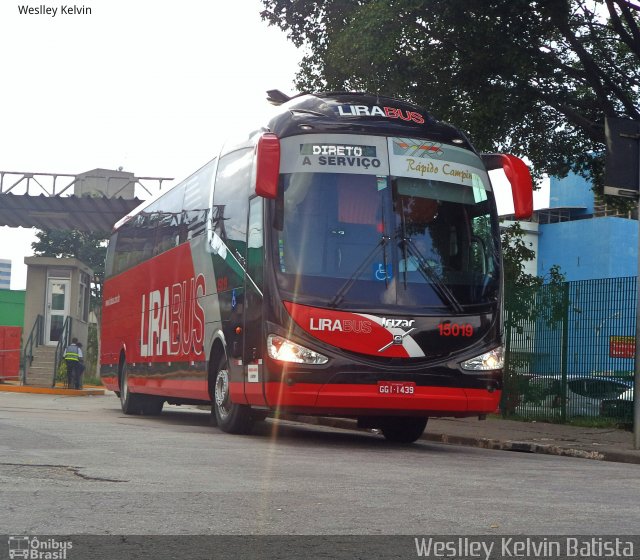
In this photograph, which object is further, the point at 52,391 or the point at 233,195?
the point at 52,391

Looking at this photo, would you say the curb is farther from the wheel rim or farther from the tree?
the wheel rim

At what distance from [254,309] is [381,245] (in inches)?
62.9

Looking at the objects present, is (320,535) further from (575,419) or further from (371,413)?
(575,419)

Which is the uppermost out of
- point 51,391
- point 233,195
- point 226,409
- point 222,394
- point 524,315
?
point 233,195

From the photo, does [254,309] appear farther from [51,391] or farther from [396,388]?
[51,391]

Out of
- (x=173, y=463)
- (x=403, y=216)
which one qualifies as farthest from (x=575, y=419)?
(x=173, y=463)

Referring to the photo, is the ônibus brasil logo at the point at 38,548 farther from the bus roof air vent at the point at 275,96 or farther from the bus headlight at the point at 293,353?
the bus roof air vent at the point at 275,96

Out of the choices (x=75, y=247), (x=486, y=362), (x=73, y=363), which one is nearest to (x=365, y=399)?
(x=486, y=362)

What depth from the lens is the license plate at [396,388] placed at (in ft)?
37.9

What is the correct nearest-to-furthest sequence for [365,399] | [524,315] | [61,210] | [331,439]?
[365,399] < [331,439] < [524,315] < [61,210]

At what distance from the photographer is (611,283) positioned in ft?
55.4

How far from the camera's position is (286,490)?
7270mm

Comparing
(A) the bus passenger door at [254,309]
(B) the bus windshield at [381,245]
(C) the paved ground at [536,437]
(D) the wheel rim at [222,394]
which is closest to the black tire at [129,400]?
(C) the paved ground at [536,437]

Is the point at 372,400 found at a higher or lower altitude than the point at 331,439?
higher
